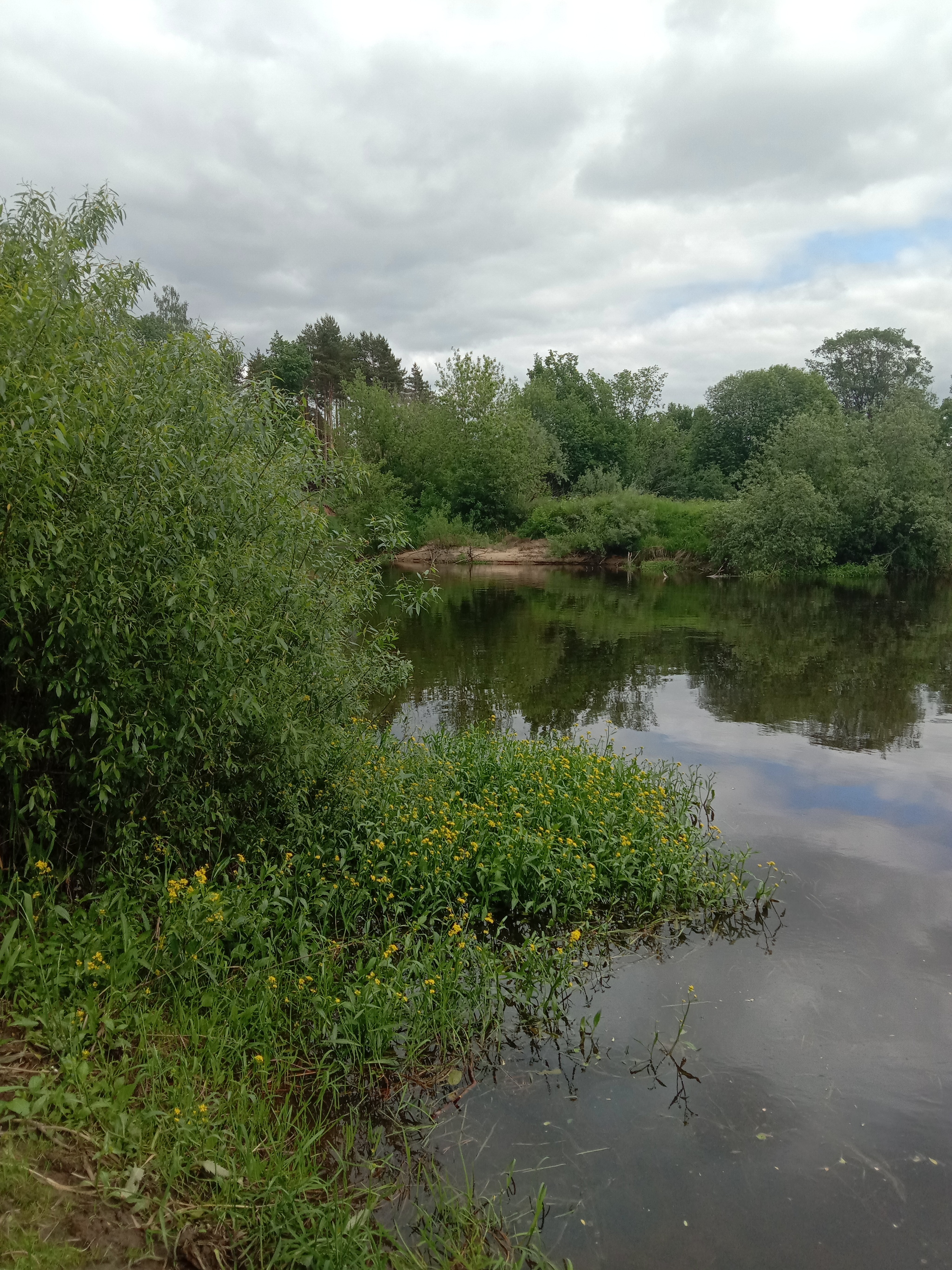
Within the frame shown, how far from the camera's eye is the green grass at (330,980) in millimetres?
3959

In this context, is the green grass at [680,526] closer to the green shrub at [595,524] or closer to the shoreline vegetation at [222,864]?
the green shrub at [595,524]

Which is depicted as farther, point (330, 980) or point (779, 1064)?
point (779, 1064)

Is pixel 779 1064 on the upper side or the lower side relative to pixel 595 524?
lower

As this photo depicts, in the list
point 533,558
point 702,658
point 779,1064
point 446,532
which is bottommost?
point 779,1064

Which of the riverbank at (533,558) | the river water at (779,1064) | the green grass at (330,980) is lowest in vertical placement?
the river water at (779,1064)

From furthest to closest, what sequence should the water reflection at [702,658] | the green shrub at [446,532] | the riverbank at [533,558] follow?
1. the green shrub at [446,532]
2. the riverbank at [533,558]
3. the water reflection at [702,658]

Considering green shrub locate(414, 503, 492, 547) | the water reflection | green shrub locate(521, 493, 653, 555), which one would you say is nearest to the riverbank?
green shrub locate(414, 503, 492, 547)

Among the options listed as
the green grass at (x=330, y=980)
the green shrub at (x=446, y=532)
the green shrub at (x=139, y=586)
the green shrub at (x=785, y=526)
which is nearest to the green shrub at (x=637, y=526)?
the green shrub at (x=785, y=526)

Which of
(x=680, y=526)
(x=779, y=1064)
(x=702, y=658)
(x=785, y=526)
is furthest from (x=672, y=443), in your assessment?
(x=779, y=1064)

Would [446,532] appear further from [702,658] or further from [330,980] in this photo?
[330,980]

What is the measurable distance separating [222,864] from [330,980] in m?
1.38

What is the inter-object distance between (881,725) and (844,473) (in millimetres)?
33232

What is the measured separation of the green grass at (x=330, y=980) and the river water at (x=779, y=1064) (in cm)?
44

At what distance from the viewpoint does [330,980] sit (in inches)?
219
